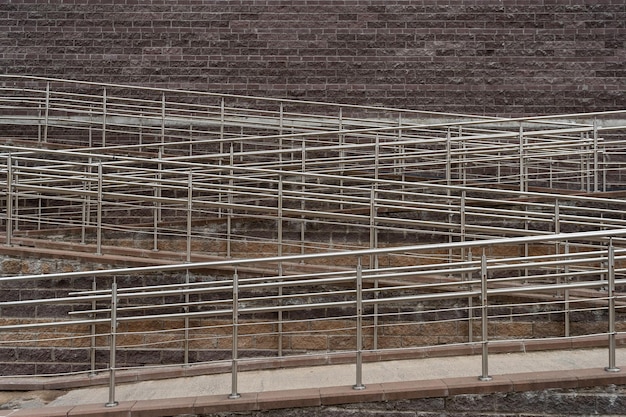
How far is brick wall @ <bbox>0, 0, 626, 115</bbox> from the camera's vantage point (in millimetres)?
11289

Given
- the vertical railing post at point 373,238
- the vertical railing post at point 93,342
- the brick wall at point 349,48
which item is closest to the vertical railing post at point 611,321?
the vertical railing post at point 373,238

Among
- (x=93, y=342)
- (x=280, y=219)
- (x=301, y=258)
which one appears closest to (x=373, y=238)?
(x=280, y=219)

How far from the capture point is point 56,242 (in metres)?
6.51

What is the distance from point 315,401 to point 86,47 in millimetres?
9723

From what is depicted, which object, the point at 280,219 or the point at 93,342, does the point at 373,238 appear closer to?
the point at 280,219

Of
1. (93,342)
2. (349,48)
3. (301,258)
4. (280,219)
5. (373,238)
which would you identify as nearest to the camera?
(301,258)

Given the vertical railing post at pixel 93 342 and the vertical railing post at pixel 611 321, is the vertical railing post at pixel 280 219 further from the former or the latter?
the vertical railing post at pixel 611 321

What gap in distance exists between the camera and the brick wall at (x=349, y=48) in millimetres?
11289

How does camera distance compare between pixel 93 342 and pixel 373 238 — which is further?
pixel 373 238

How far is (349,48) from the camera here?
11.6 metres

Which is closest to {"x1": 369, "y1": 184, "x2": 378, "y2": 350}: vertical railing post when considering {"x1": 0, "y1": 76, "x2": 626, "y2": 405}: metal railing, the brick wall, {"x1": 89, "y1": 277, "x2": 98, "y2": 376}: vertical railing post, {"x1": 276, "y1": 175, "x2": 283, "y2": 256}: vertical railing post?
{"x1": 0, "y1": 76, "x2": 626, "y2": 405}: metal railing

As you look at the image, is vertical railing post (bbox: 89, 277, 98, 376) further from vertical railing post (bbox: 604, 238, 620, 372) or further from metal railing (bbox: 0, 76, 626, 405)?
vertical railing post (bbox: 604, 238, 620, 372)

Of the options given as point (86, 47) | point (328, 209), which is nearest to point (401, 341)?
point (328, 209)

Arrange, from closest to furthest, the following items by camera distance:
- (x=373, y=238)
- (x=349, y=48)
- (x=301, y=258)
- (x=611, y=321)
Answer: (x=611, y=321)
(x=301, y=258)
(x=373, y=238)
(x=349, y=48)
